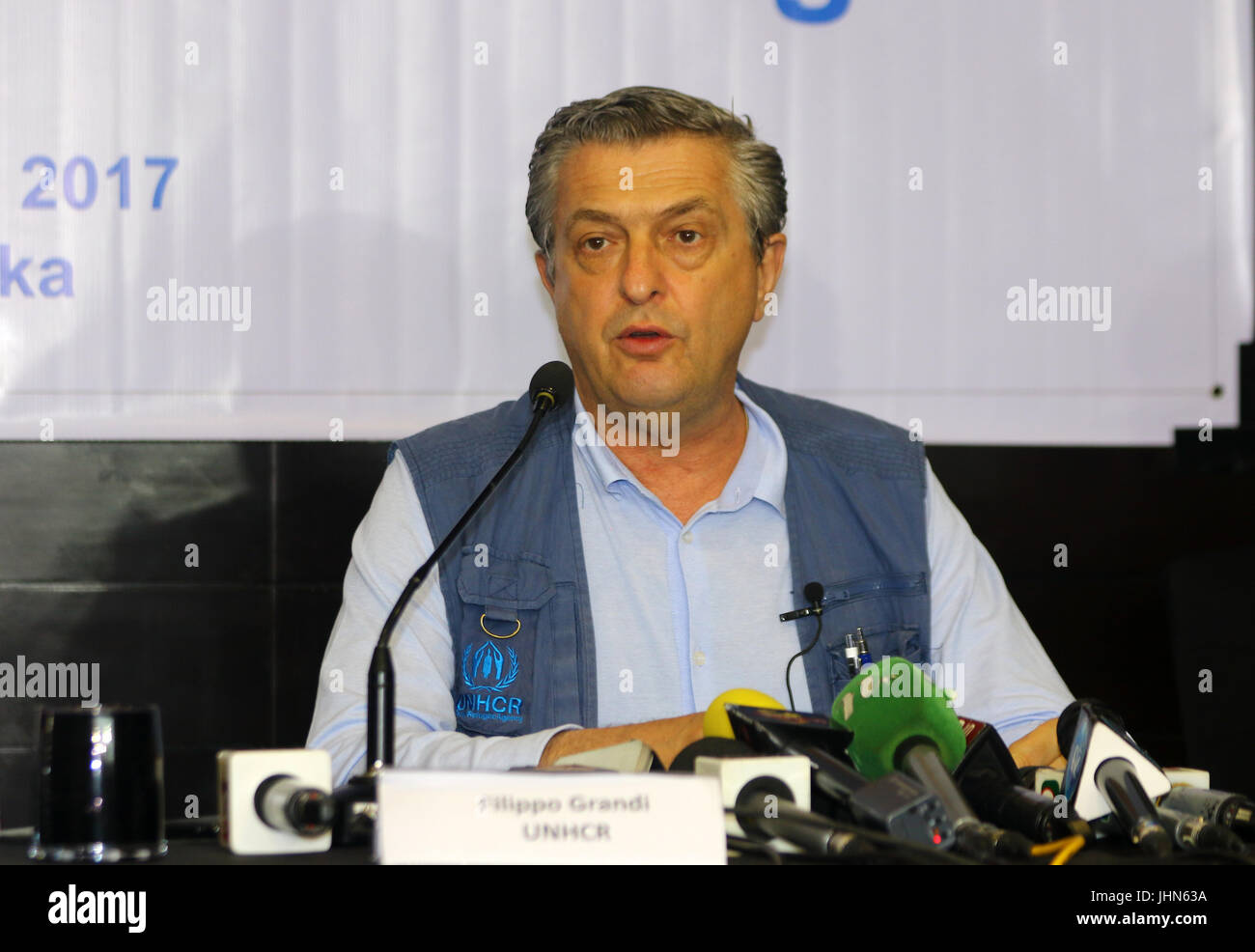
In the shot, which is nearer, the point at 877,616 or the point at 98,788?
the point at 98,788

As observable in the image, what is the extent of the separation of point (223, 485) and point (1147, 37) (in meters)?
2.10

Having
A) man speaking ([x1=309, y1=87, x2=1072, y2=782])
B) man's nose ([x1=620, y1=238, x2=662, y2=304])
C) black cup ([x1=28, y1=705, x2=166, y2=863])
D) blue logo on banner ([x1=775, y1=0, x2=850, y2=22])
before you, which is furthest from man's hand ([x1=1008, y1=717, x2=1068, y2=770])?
blue logo on banner ([x1=775, y1=0, x2=850, y2=22])

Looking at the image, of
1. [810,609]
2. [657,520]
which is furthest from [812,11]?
[810,609]

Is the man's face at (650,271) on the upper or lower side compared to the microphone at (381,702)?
upper

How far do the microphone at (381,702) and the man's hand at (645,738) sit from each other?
0.77 feet

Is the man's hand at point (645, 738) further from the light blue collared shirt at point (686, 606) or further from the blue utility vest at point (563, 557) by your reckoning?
the blue utility vest at point (563, 557)

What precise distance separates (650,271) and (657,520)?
0.37 metres

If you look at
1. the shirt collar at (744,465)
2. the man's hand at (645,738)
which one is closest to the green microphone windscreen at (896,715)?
the man's hand at (645,738)

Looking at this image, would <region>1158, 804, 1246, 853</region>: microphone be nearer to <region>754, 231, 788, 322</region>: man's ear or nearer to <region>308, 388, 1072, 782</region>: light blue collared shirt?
<region>308, 388, 1072, 782</region>: light blue collared shirt

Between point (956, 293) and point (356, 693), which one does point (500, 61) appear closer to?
point (956, 293)

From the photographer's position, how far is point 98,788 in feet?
3.25

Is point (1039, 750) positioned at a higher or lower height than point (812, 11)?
lower

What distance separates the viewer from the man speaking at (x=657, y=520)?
188cm

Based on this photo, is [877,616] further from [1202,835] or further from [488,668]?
[1202,835]
